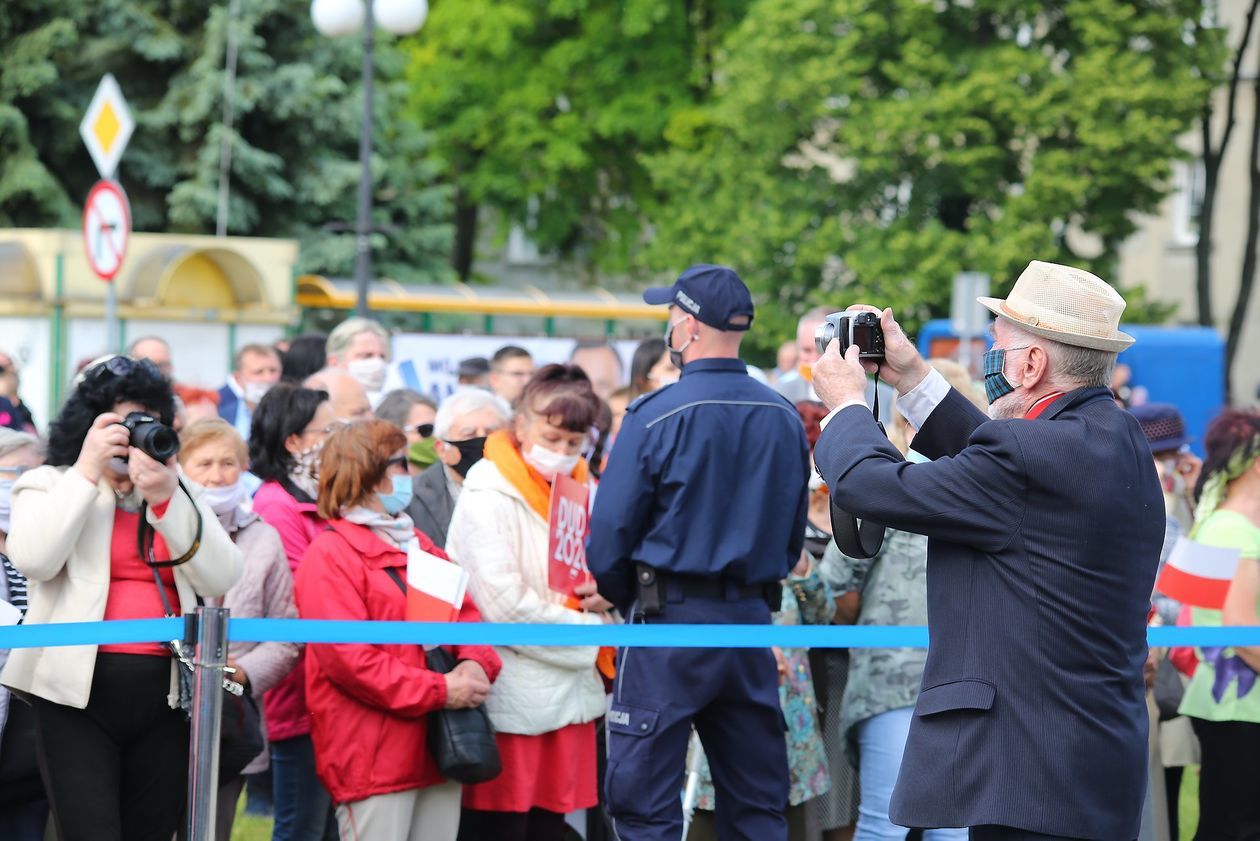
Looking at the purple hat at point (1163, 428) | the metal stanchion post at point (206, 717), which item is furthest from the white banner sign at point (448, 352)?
the metal stanchion post at point (206, 717)

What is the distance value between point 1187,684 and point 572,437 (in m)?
2.60

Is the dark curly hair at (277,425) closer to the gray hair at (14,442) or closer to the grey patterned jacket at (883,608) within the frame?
the gray hair at (14,442)

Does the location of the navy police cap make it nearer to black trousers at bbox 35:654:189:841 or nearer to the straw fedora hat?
the straw fedora hat

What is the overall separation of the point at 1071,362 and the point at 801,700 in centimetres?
272

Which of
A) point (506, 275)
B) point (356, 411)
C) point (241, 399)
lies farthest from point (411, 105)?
point (356, 411)

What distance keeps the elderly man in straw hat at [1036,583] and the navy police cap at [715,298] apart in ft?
5.76

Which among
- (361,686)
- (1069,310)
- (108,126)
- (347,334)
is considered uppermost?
(108,126)

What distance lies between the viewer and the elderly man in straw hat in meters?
3.74

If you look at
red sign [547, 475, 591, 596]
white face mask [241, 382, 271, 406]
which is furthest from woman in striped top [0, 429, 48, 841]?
white face mask [241, 382, 271, 406]

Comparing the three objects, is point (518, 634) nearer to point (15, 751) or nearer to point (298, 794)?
point (298, 794)

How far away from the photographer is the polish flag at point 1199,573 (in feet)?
19.7

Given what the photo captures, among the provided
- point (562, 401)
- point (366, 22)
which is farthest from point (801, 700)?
point (366, 22)

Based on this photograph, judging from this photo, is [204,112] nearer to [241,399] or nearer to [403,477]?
[241,399]

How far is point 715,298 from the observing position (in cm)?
565
